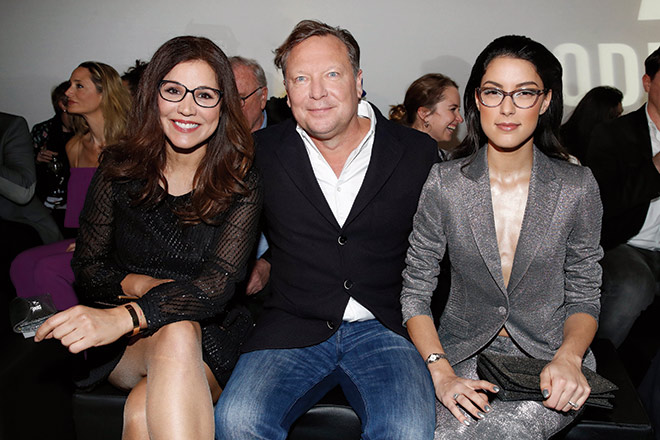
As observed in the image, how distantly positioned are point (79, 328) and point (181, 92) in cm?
78

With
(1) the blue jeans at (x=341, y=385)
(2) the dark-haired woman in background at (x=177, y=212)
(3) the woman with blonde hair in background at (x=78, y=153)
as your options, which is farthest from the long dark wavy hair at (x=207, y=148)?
(3) the woman with blonde hair in background at (x=78, y=153)

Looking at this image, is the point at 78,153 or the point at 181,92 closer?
the point at 181,92

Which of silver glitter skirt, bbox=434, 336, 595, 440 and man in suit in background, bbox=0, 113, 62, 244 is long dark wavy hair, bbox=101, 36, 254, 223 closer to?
silver glitter skirt, bbox=434, 336, 595, 440

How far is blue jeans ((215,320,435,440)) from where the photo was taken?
173 cm

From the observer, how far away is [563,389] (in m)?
1.66

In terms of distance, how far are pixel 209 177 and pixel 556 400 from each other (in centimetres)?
123

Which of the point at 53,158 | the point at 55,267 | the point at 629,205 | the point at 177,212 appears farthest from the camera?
the point at 53,158

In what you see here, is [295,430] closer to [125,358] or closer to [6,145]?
[125,358]

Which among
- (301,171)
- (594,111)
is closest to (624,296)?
(301,171)

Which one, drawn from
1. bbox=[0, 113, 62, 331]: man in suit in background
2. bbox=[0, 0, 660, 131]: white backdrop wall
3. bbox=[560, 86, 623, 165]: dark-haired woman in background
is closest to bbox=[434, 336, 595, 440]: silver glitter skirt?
bbox=[0, 113, 62, 331]: man in suit in background

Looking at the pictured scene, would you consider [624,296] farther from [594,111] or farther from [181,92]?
[181,92]

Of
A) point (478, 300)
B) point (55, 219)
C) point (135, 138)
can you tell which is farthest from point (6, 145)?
point (478, 300)

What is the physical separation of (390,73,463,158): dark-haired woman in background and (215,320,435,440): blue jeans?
206cm

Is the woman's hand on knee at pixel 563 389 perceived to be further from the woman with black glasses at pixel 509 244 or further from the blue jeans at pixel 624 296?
the blue jeans at pixel 624 296
